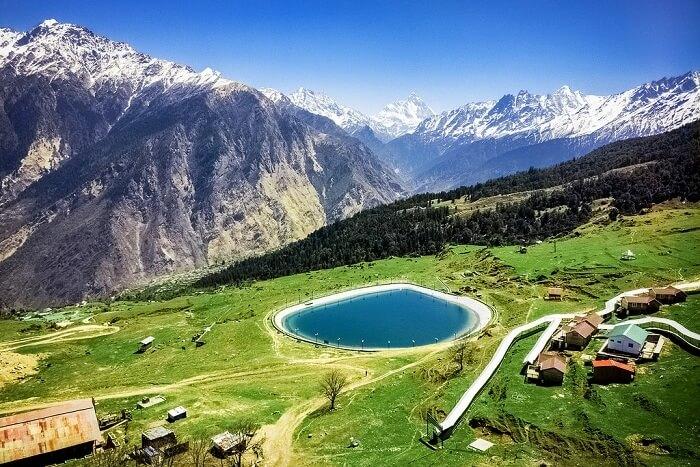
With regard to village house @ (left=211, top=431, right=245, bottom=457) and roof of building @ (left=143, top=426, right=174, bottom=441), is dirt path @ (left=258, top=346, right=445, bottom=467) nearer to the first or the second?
village house @ (left=211, top=431, right=245, bottom=457)

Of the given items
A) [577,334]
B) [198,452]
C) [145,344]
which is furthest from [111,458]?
[577,334]

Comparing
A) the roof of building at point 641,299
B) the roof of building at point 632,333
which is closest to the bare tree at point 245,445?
the roof of building at point 632,333

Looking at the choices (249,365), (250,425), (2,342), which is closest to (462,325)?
(249,365)

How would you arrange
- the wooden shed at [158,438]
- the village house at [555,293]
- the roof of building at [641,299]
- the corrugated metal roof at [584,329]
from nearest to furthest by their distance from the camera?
the wooden shed at [158,438] → the corrugated metal roof at [584,329] → the roof of building at [641,299] → the village house at [555,293]

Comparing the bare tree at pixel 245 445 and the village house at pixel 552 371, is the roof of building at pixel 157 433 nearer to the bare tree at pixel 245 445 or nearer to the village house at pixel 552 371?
the bare tree at pixel 245 445

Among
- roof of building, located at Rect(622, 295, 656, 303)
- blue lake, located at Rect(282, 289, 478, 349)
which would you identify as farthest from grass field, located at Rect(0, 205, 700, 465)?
blue lake, located at Rect(282, 289, 478, 349)
